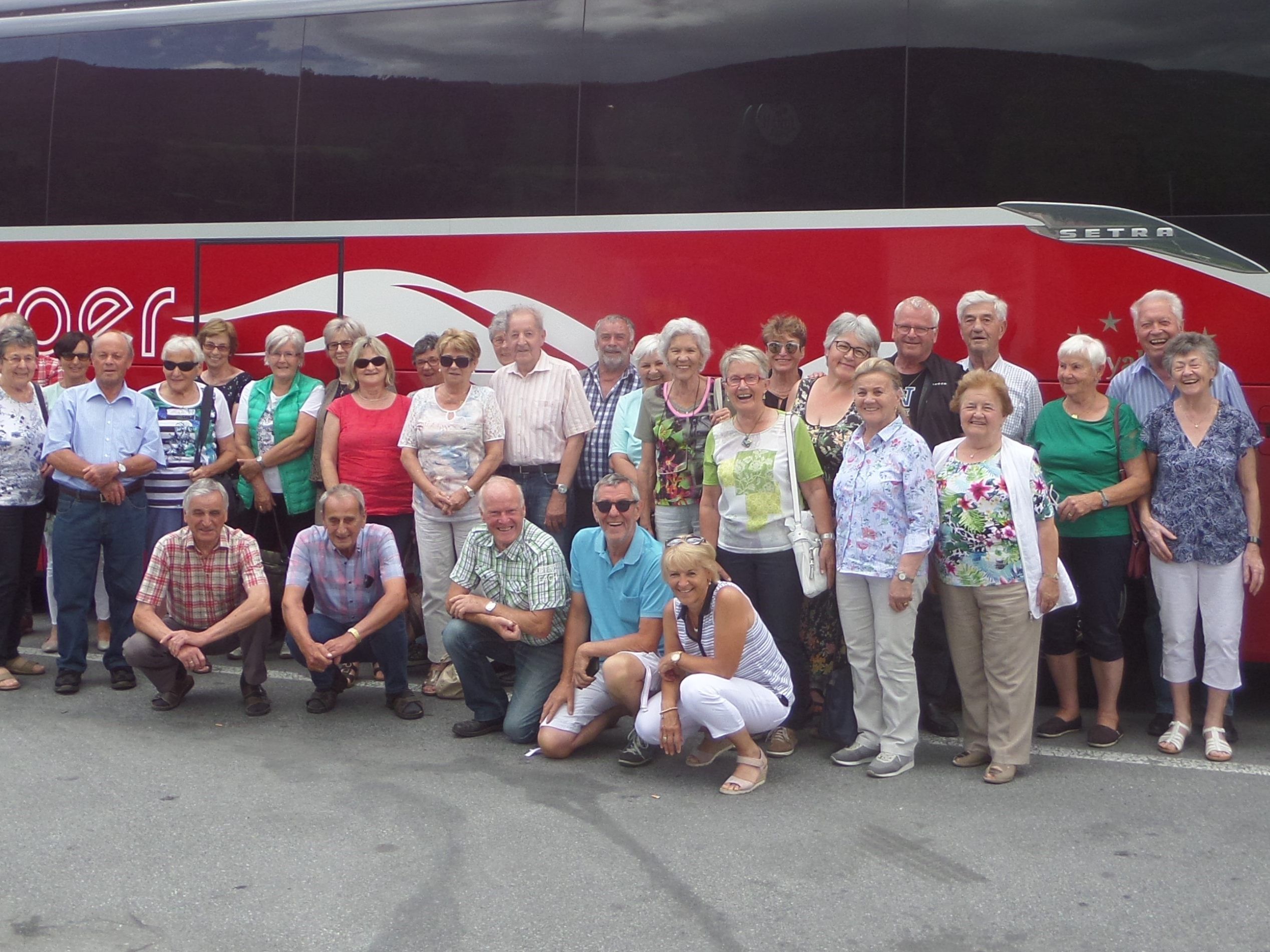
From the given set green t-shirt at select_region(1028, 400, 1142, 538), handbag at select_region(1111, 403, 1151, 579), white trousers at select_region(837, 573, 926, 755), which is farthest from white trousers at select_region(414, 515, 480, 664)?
handbag at select_region(1111, 403, 1151, 579)

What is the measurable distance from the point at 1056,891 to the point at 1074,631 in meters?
2.06

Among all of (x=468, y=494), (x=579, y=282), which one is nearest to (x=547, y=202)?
(x=579, y=282)

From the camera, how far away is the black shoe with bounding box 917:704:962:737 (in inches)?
244

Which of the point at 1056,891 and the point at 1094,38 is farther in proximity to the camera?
the point at 1094,38

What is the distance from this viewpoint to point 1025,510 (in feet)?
17.7

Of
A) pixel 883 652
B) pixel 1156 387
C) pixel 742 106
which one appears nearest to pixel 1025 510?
pixel 883 652

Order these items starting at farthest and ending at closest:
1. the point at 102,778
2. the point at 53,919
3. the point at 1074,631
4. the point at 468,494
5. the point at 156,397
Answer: the point at 156,397
the point at 468,494
the point at 1074,631
the point at 102,778
the point at 53,919

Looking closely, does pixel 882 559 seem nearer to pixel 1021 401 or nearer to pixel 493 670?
pixel 1021 401

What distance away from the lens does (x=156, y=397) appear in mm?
7473

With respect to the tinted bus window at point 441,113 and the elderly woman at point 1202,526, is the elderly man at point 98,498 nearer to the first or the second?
the tinted bus window at point 441,113

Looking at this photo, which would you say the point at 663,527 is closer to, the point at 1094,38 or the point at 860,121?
the point at 860,121

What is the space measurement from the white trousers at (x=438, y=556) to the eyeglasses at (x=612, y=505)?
1.37 m

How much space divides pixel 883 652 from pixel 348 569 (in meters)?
2.55

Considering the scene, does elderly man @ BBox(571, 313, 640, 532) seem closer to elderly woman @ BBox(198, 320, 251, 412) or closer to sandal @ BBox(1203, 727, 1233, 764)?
elderly woman @ BBox(198, 320, 251, 412)
